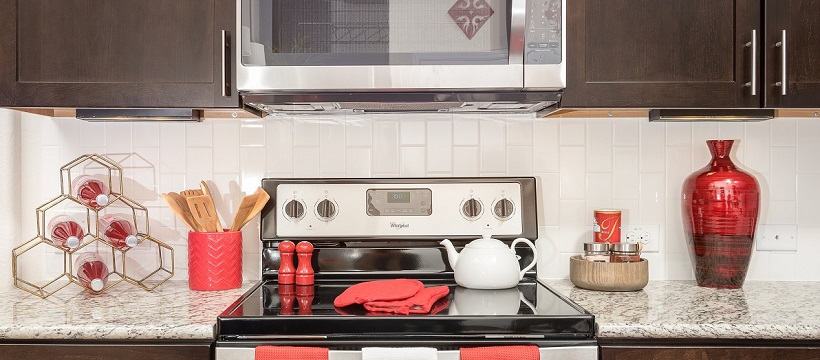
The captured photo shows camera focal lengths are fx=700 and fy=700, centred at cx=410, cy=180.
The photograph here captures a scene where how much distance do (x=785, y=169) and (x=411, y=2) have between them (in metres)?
1.19

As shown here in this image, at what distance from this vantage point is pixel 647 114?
6.38 feet

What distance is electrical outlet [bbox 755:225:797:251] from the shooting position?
6.50 feet

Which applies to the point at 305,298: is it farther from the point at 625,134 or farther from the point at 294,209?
the point at 625,134

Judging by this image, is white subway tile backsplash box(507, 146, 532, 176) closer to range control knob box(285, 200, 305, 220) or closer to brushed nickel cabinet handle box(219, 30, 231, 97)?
range control knob box(285, 200, 305, 220)

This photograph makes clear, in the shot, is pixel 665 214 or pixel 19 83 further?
pixel 665 214

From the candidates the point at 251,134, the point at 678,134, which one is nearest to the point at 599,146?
the point at 678,134

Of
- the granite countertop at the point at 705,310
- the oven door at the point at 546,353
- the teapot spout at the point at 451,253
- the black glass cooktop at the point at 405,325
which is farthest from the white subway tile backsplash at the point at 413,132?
the oven door at the point at 546,353

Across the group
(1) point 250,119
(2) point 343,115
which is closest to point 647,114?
(2) point 343,115

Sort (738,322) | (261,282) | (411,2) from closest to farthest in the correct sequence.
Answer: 1. (738,322)
2. (411,2)
3. (261,282)

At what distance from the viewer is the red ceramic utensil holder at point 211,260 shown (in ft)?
5.84

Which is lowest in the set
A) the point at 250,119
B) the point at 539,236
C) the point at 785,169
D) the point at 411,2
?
the point at 539,236

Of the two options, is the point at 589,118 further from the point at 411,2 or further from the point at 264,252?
the point at 264,252

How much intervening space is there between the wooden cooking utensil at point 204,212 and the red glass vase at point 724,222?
4.14ft

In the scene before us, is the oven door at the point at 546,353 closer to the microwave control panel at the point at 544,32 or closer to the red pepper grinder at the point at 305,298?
the red pepper grinder at the point at 305,298
